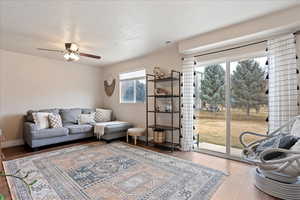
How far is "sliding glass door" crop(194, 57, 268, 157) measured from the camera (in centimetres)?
290

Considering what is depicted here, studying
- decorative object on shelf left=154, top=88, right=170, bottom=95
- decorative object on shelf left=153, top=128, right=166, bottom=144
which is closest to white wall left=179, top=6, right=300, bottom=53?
decorative object on shelf left=154, top=88, right=170, bottom=95

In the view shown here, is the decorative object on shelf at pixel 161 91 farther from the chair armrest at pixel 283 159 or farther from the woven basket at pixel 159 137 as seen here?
the chair armrest at pixel 283 159

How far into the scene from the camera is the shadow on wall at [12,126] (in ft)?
12.9

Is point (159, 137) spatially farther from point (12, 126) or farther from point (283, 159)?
point (12, 126)

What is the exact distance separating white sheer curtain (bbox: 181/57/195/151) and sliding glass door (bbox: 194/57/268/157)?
23cm

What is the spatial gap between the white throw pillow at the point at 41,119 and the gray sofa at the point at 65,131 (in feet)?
0.41

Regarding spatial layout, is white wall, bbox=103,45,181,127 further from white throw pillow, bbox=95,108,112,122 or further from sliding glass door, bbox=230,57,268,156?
sliding glass door, bbox=230,57,268,156

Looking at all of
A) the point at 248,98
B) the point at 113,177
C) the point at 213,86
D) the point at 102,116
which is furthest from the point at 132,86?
the point at 248,98

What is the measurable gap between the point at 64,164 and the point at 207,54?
3.59m

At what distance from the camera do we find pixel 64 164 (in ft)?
9.11

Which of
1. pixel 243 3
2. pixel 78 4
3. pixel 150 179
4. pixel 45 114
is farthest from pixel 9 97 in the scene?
pixel 243 3

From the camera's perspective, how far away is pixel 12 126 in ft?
13.2

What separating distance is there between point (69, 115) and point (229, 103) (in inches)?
169

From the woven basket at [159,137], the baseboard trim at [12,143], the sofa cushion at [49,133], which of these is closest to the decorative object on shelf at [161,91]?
the woven basket at [159,137]
